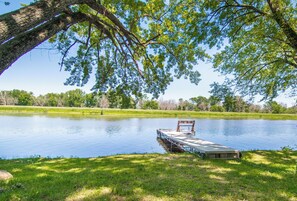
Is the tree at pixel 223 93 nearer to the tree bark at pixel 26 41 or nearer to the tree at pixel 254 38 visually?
the tree at pixel 254 38

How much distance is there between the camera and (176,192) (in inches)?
156

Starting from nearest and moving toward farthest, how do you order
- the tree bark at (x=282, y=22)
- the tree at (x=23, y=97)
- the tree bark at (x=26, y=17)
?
the tree bark at (x=26, y=17) → the tree bark at (x=282, y=22) → the tree at (x=23, y=97)

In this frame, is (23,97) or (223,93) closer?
(223,93)

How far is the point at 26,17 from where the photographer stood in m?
3.30

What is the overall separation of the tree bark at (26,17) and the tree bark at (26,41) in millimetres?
258

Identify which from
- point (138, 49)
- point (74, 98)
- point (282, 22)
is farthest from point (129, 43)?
point (74, 98)

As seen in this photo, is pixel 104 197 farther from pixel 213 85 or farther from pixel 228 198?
pixel 213 85

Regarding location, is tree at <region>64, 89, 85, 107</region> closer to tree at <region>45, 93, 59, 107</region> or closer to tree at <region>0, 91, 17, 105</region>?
tree at <region>45, 93, 59, 107</region>

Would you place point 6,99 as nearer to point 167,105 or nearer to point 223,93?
point 167,105

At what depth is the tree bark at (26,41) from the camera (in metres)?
3.28

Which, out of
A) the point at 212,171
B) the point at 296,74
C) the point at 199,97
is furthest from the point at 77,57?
the point at 199,97

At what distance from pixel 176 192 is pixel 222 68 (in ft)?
26.7

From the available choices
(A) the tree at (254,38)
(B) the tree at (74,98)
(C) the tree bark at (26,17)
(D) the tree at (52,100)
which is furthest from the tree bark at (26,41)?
(D) the tree at (52,100)

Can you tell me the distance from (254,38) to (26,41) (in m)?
8.94
